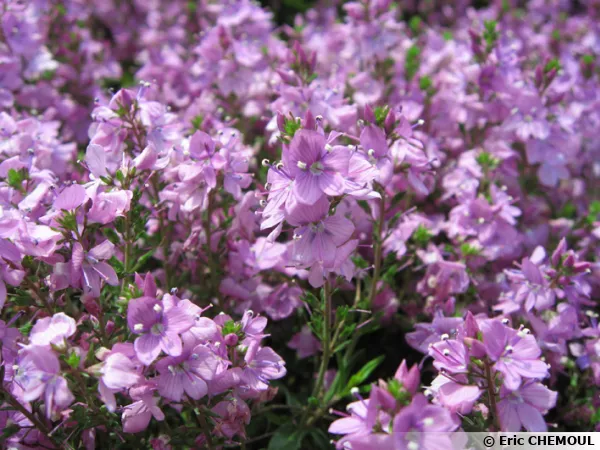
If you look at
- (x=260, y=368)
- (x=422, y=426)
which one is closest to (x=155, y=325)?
(x=260, y=368)

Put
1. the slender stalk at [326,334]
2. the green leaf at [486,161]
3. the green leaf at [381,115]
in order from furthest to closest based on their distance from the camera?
the green leaf at [486,161], the green leaf at [381,115], the slender stalk at [326,334]

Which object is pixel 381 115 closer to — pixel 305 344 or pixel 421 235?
pixel 421 235

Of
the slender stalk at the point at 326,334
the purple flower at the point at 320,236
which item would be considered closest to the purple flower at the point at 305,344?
the slender stalk at the point at 326,334

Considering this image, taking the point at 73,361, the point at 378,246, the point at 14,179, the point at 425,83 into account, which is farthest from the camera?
the point at 425,83

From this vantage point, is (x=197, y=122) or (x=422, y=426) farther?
(x=197, y=122)

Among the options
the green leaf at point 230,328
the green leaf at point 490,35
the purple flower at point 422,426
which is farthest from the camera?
the green leaf at point 490,35

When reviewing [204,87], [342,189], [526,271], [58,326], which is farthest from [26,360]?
[204,87]

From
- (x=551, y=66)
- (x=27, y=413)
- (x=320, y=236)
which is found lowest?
(x=27, y=413)

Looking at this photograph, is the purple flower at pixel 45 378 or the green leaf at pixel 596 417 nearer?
the purple flower at pixel 45 378

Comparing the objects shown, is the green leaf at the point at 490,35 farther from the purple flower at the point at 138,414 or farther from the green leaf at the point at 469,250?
the purple flower at the point at 138,414

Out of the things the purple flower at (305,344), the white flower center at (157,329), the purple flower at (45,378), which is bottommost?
the purple flower at (305,344)
